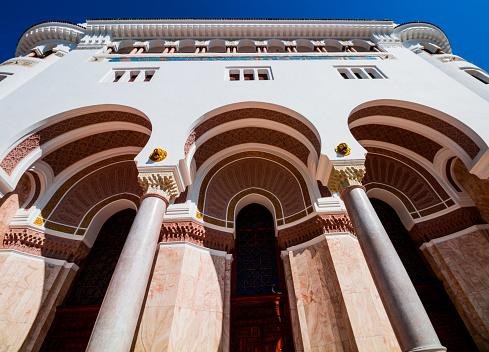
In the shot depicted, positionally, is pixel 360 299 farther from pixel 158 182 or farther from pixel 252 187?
pixel 158 182

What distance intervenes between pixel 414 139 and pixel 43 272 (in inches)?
320

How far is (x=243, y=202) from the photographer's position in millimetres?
6176

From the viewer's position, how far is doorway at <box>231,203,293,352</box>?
4195 millimetres

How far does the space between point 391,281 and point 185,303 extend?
2.86 metres

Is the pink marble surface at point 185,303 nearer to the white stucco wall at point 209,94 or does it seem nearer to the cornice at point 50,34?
the white stucco wall at point 209,94

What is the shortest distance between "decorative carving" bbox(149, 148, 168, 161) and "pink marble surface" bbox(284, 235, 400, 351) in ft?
9.54

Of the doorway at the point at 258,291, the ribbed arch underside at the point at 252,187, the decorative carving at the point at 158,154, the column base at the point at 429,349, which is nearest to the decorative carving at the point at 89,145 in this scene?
the ribbed arch underside at the point at 252,187

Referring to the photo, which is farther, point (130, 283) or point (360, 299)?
point (360, 299)

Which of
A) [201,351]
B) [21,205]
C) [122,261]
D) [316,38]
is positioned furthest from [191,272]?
[316,38]

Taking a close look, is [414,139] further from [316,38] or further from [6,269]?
[6,269]

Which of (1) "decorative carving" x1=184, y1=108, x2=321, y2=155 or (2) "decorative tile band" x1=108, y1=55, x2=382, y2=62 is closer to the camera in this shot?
(1) "decorative carving" x1=184, y1=108, x2=321, y2=155

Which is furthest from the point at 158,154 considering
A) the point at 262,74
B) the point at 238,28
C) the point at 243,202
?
the point at 238,28

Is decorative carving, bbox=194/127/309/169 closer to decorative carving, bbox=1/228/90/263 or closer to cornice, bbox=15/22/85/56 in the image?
decorative carving, bbox=1/228/90/263

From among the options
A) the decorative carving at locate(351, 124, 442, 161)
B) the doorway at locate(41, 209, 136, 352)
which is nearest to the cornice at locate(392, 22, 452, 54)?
the decorative carving at locate(351, 124, 442, 161)
